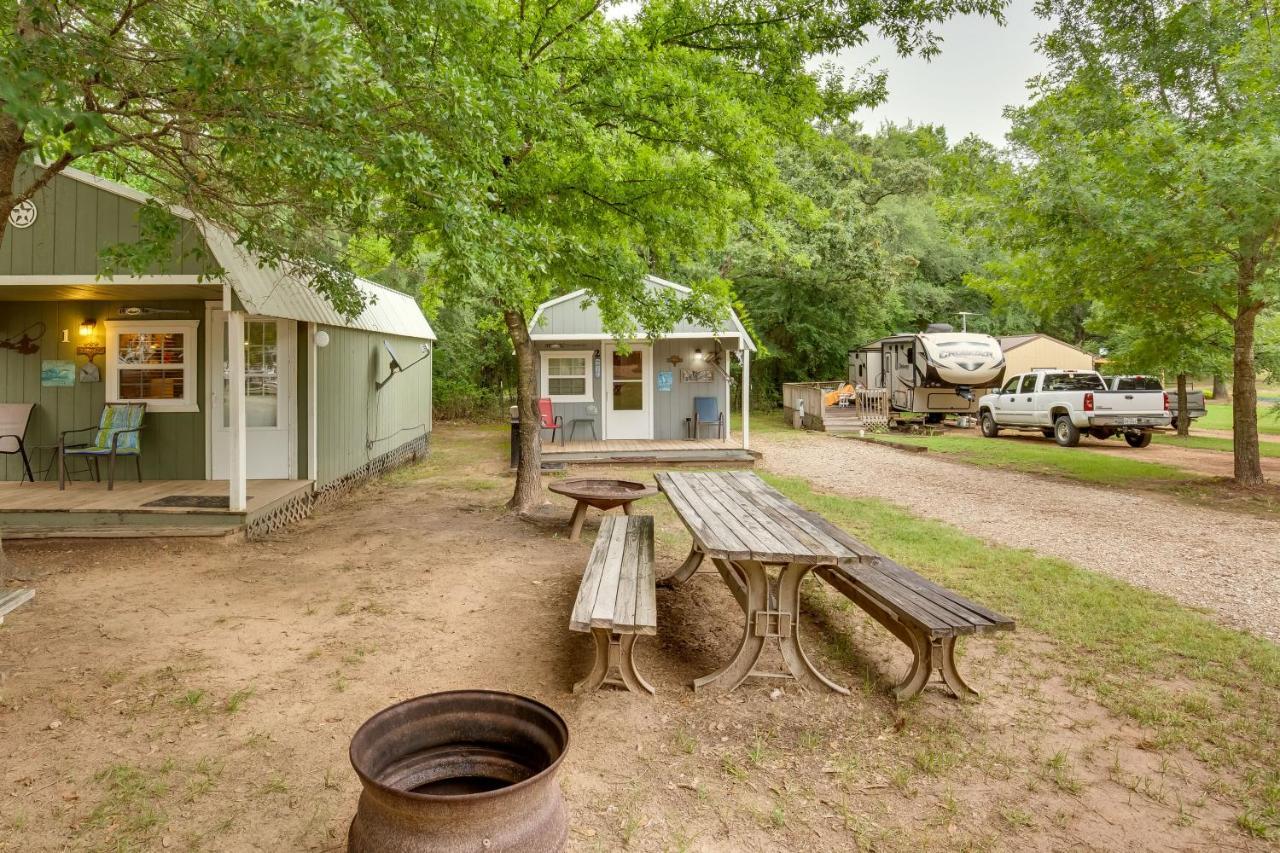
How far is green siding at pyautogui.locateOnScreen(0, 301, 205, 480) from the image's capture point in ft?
26.6

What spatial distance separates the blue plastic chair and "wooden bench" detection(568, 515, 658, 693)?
10.4 metres

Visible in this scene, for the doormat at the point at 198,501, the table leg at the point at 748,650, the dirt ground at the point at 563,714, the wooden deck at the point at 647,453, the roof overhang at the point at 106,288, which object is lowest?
the dirt ground at the point at 563,714

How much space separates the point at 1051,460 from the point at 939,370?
220 inches

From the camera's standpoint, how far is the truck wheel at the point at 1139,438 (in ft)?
50.5

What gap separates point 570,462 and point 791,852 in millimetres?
10157

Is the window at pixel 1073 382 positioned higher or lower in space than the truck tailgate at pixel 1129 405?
higher

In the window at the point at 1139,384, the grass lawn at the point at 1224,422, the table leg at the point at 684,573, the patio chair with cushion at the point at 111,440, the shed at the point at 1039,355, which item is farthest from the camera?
the shed at the point at 1039,355

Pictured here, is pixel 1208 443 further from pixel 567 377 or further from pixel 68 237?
pixel 68 237

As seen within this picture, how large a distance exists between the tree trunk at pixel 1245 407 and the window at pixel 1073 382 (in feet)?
18.1

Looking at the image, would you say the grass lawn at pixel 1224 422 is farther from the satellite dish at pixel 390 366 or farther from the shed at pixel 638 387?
the satellite dish at pixel 390 366

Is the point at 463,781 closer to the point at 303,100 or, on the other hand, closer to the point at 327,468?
the point at 303,100

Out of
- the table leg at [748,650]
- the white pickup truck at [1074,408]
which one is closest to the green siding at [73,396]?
the table leg at [748,650]

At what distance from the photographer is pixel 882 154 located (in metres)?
31.0

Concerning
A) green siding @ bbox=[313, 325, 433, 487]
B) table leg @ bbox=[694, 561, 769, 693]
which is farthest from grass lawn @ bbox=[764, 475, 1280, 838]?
green siding @ bbox=[313, 325, 433, 487]
